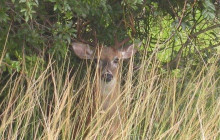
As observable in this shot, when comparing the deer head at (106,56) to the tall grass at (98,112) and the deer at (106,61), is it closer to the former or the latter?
the deer at (106,61)

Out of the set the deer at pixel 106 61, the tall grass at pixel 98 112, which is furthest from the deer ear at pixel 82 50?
the tall grass at pixel 98 112

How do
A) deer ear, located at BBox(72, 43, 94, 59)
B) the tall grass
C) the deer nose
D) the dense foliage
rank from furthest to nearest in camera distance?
deer ear, located at BBox(72, 43, 94, 59) < the deer nose < the dense foliage < the tall grass

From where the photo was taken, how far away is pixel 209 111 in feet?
15.5

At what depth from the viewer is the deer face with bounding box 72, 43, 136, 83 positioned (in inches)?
203

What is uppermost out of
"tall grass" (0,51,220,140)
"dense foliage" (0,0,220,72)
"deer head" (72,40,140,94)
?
"dense foliage" (0,0,220,72)

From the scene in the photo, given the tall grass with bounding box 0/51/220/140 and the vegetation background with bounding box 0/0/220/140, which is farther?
the vegetation background with bounding box 0/0/220/140

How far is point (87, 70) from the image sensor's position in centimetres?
448

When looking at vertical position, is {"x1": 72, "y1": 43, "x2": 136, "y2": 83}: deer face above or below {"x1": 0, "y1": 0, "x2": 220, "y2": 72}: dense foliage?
below

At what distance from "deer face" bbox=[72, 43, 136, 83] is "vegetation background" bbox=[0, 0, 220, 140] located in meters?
0.09

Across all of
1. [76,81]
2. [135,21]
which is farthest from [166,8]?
[76,81]

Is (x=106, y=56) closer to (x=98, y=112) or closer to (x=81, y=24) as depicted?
(x=81, y=24)

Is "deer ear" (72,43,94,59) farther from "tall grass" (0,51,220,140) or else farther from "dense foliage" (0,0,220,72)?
"tall grass" (0,51,220,140)

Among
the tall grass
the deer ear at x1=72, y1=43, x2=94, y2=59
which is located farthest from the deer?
the tall grass

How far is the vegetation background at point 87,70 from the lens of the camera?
A: 4020mm
